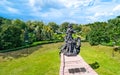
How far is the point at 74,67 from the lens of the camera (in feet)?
82.4

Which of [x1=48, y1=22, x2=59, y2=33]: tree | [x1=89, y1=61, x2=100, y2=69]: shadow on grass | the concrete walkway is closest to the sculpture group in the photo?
the concrete walkway

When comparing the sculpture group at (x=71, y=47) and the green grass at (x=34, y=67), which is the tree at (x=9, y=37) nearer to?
the green grass at (x=34, y=67)

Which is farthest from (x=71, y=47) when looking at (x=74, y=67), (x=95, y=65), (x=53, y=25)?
(x=53, y=25)

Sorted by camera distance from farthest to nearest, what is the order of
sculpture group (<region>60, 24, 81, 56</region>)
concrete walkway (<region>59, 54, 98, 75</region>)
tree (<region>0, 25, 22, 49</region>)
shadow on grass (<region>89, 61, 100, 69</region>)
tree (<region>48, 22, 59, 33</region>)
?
tree (<region>48, 22, 59, 33</region>) < tree (<region>0, 25, 22, 49</region>) < shadow on grass (<region>89, 61, 100, 69</region>) < sculpture group (<region>60, 24, 81, 56</region>) < concrete walkway (<region>59, 54, 98, 75</region>)

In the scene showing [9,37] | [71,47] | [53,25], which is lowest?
[71,47]

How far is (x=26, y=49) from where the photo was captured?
197ft

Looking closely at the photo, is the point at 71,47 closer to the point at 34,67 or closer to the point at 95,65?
the point at 95,65

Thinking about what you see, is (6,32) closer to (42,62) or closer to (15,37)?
(15,37)

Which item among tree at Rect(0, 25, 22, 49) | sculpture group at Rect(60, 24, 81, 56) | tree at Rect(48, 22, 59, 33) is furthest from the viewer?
tree at Rect(48, 22, 59, 33)

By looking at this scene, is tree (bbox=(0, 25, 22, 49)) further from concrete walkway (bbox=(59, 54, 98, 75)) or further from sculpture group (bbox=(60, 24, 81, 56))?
concrete walkway (bbox=(59, 54, 98, 75))

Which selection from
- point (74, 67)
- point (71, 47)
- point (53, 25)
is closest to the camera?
point (74, 67)

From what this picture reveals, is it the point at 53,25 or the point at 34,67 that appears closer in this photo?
the point at 34,67

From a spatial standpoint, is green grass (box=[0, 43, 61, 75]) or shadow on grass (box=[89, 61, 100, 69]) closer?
green grass (box=[0, 43, 61, 75])

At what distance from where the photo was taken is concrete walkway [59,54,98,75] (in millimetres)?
→ 23641
